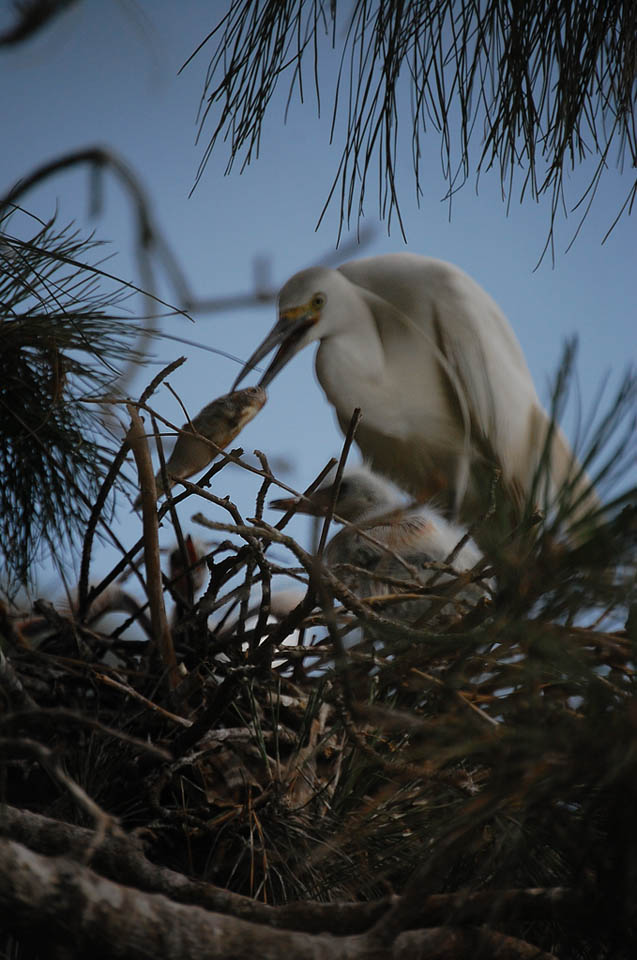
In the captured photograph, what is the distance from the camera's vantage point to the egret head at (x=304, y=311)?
62.7 inches

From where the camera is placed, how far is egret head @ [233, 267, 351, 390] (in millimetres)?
1593

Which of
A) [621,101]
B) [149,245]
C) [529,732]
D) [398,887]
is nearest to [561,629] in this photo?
[529,732]

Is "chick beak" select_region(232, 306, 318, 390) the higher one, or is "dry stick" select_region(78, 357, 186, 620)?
"chick beak" select_region(232, 306, 318, 390)

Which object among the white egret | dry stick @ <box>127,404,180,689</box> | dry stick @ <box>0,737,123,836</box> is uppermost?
the white egret

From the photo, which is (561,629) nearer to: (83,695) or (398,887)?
(398,887)

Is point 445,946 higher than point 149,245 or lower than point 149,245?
lower

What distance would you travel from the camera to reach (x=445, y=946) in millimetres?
435

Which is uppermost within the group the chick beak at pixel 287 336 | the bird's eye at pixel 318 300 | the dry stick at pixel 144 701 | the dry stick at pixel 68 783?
the bird's eye at pixel 318 300

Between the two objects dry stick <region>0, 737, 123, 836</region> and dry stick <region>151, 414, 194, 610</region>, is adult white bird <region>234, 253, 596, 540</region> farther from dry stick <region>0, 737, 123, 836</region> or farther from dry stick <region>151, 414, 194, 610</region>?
dry stick <region>0, 737, 123, 836</region>

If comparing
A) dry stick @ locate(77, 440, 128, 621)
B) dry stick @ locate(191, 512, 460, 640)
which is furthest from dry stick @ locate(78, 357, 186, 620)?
dry stick @ locate(191, 512, 460, 640)

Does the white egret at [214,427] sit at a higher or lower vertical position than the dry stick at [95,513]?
higher

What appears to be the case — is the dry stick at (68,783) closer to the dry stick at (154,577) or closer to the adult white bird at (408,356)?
the dry stick at (154,577)

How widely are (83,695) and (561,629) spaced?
0.55m

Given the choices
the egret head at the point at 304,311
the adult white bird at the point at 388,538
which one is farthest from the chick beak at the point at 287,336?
the adult white bird at the point at 388,538
